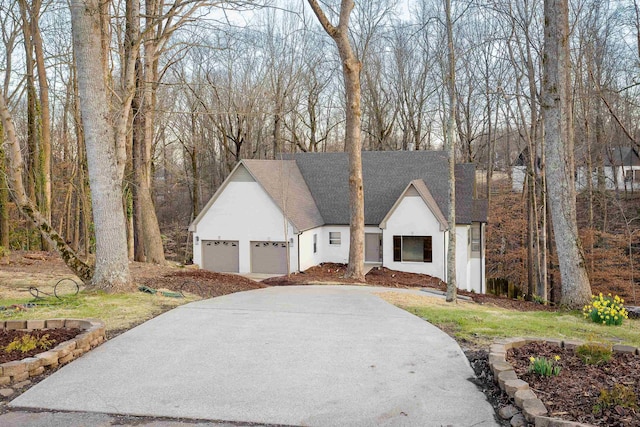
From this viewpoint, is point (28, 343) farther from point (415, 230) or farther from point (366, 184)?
point (366, 184)

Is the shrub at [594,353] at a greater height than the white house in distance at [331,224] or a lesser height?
lesser

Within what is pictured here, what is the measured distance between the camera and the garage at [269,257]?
76.6ft

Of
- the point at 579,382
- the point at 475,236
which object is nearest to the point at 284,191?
the point at 475,236

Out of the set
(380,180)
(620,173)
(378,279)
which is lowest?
(378,279)

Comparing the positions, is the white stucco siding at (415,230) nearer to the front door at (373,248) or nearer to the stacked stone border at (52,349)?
the front door at (373,248)

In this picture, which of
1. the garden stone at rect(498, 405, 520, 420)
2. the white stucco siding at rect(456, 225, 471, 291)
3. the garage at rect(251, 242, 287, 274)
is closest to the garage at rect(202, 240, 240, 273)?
the garage at rect(251, 242, 287, 274)

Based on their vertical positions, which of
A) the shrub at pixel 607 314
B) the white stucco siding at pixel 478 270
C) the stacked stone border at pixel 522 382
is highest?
the stacked stone border at pixel 522 382

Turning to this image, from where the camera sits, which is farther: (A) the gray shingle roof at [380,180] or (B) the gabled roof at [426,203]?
(A) the gray shingle roof at [380,180]

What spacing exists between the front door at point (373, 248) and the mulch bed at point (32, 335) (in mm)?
18301

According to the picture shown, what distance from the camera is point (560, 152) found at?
12227 millimetres

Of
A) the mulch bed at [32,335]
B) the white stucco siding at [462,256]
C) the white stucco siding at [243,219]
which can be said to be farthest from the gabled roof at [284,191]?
the mulch bed at [32,335]

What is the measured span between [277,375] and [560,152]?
9.01 m

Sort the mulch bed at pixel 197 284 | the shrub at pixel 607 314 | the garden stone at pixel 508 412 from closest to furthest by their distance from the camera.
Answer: the garden stone at pixel 508 412
the shrub at pixel 607 314
the mulch bed at pixel 197 284

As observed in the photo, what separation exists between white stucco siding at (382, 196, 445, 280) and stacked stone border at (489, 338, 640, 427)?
16.7 metres
